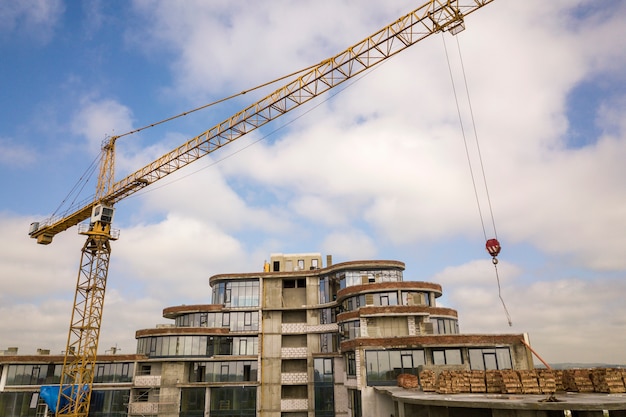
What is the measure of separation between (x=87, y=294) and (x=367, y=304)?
117ft

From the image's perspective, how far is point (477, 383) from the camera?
98.5 ft

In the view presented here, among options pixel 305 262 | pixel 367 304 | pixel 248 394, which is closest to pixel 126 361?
pixel 248 394

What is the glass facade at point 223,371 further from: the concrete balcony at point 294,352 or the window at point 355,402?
the window at point 355,402

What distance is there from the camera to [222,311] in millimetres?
61812

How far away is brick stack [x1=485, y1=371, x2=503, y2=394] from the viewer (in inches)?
1153

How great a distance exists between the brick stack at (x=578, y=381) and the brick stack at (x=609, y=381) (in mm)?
501

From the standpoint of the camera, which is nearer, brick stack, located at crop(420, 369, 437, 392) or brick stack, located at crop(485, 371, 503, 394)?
brick stack, located at crop(485, 371, 503, 394)

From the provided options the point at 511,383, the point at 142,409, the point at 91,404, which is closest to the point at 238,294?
the point at 142,409

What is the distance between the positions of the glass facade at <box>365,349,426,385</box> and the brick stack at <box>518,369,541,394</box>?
515 inches

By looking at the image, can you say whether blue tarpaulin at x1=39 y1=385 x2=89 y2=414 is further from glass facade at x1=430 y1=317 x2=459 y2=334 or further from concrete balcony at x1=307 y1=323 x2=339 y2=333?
glass facade at x1=430 y1=317 x2=459 y2=334

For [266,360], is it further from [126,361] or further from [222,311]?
[126,361]

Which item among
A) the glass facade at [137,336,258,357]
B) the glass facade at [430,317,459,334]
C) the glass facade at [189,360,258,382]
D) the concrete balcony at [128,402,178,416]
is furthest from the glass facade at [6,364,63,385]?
the glass facade at [430,317,459,334]

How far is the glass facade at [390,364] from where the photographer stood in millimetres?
40469

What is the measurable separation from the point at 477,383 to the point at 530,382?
11.2 feet
